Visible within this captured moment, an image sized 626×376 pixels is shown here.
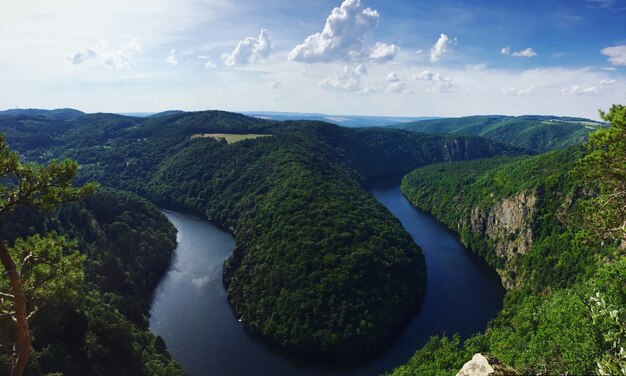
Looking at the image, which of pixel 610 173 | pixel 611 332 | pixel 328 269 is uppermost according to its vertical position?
pixel 610 173

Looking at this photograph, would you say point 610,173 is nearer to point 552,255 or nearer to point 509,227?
point 552,255

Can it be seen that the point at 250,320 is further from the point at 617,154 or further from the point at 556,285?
the point at 617,154

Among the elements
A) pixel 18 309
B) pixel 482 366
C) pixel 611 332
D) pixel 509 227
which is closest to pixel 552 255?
pixel 509 227

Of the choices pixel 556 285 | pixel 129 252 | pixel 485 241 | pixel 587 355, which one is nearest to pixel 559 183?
pixel 485 241

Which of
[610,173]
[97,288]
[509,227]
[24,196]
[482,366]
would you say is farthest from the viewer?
[509,227]

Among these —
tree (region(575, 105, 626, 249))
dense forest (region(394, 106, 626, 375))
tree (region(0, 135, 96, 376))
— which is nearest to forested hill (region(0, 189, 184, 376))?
tree (region(0, 135, 96, 376))

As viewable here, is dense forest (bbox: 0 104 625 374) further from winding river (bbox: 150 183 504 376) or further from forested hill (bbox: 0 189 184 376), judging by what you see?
winding river (bbox: 150 183 504 376)

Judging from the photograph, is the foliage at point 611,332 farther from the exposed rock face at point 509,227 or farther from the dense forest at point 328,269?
the exposed rock face at point 509,227

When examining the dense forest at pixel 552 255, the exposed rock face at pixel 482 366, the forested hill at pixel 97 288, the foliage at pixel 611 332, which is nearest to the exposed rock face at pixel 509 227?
the dense forest at pixel 552 255
